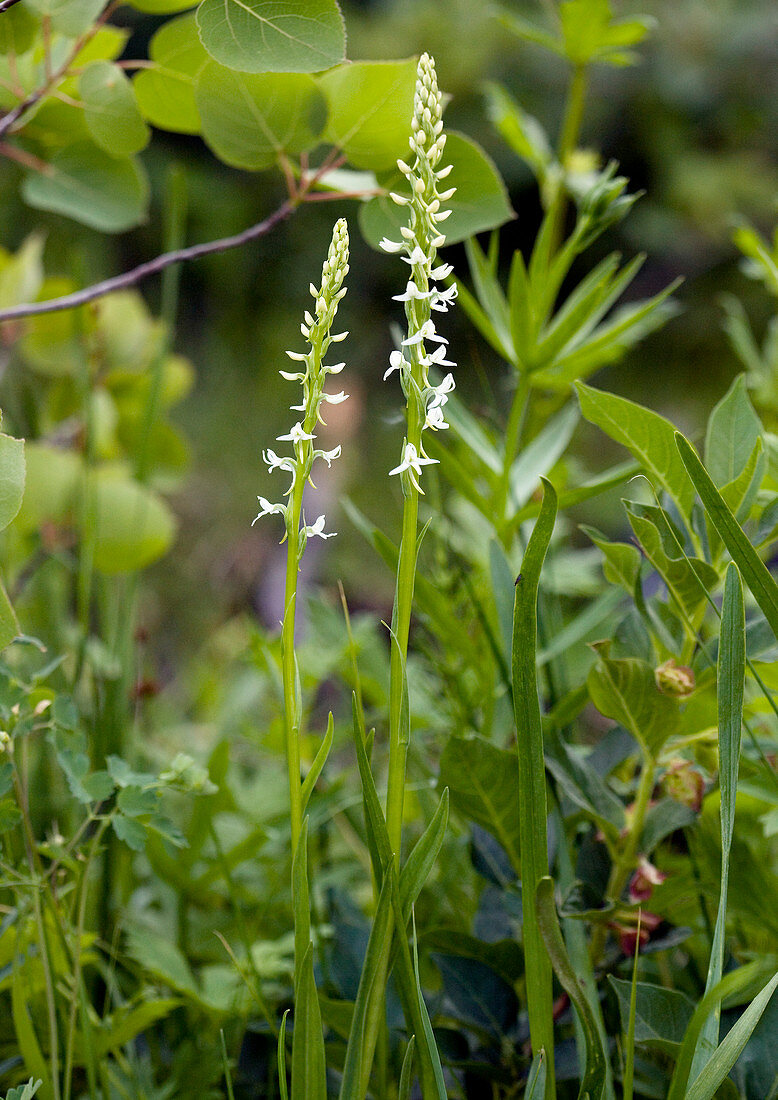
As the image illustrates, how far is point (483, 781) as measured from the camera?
11.3 inches

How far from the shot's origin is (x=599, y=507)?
1.94 m

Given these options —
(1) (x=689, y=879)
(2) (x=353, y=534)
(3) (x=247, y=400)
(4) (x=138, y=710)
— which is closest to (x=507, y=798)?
(1) (x=689, y=879)

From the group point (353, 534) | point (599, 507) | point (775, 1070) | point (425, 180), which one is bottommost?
point (353, 534)

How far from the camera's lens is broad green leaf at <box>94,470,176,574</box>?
1.63ft

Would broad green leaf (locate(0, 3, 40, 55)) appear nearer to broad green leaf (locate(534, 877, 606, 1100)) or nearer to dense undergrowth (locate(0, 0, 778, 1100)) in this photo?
dense undergrowth (locate(0, 0, 778, 1100))

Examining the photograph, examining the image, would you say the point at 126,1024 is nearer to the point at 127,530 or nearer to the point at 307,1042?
the point at 307,1042

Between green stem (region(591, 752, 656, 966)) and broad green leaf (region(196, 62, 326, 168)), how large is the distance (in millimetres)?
A: 273

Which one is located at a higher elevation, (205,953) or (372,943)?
(372,943)

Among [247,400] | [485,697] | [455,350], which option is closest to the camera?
[485,697]

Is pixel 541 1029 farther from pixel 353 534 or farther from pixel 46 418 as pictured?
pixel 353 534

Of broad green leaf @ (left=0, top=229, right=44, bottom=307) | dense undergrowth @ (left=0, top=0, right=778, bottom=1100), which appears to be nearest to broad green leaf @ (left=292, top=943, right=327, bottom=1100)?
dense undergrowth @ (left=0, top=0, right=778, bottom=1100)

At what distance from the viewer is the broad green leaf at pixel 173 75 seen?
34 cm

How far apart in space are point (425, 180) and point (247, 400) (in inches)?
85.3

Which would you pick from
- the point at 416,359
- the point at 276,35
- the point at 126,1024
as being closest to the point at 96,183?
the point at 276,35
